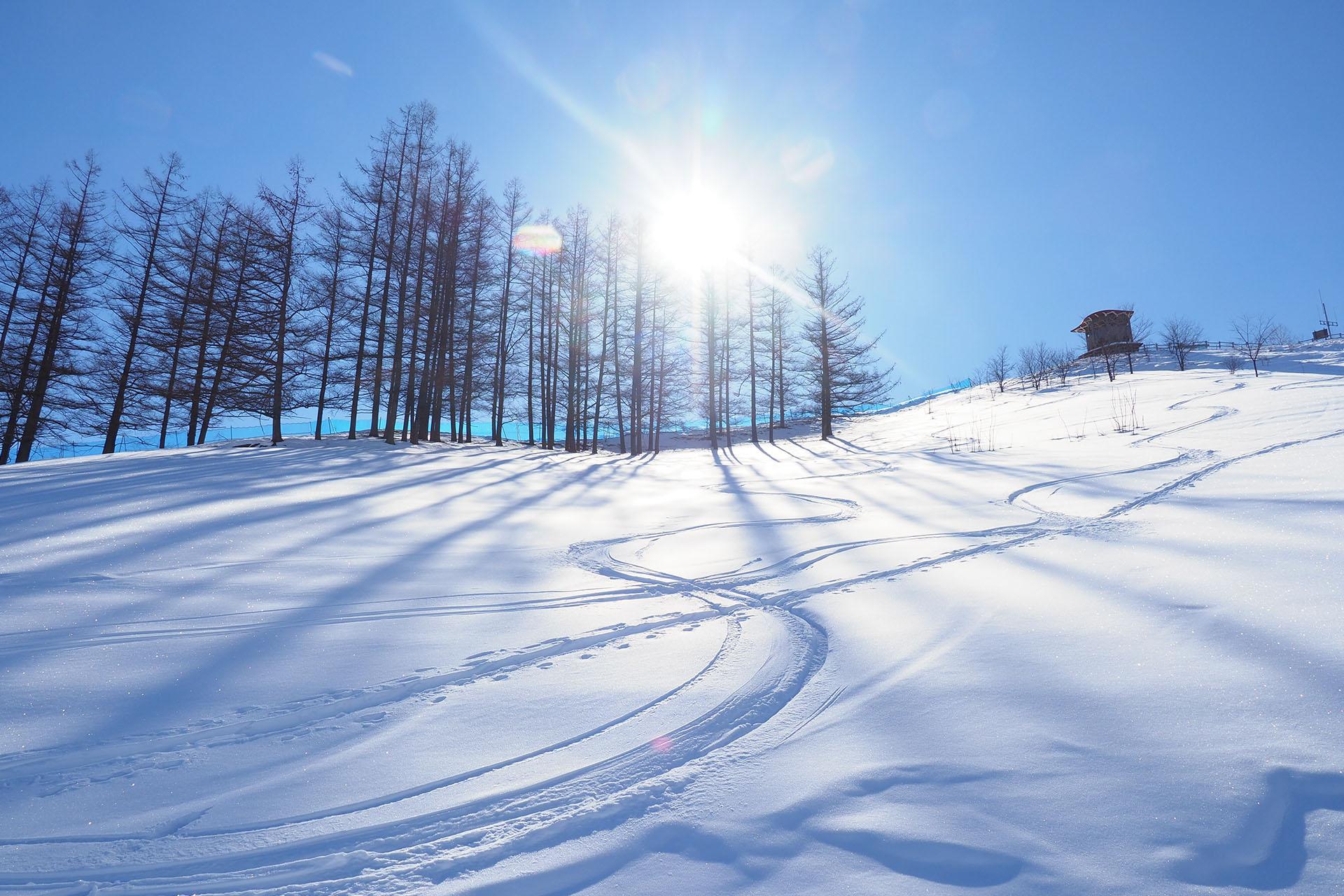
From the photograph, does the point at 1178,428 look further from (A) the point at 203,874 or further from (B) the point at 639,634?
(A) the point at 203,874

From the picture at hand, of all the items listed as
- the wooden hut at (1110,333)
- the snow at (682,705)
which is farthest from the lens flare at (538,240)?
the wooden hut at (1110,333)

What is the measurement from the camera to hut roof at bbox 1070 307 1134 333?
125 feet

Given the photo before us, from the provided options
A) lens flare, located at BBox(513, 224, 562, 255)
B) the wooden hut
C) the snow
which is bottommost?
the snow

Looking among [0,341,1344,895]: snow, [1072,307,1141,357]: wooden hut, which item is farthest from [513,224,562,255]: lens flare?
[1072,307,1141,357]: wooden hut

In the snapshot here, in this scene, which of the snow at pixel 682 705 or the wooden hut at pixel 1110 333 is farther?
the wooden hut at pixel 1110 333

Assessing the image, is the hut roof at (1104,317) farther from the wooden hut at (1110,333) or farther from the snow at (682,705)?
the snow at (682,705)

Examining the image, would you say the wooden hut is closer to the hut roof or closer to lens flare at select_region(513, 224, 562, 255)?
the hut roof

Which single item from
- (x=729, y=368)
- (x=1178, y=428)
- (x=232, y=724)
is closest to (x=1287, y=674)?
(x=232, y=724)

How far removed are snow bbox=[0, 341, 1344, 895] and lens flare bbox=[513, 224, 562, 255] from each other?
17621mm

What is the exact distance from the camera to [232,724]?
196cm

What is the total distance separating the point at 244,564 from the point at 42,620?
987mm

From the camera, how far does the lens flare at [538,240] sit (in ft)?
67.7

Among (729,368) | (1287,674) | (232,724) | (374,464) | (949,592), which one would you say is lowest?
(232,724)

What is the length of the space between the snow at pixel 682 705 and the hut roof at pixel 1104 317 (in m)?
41.4
